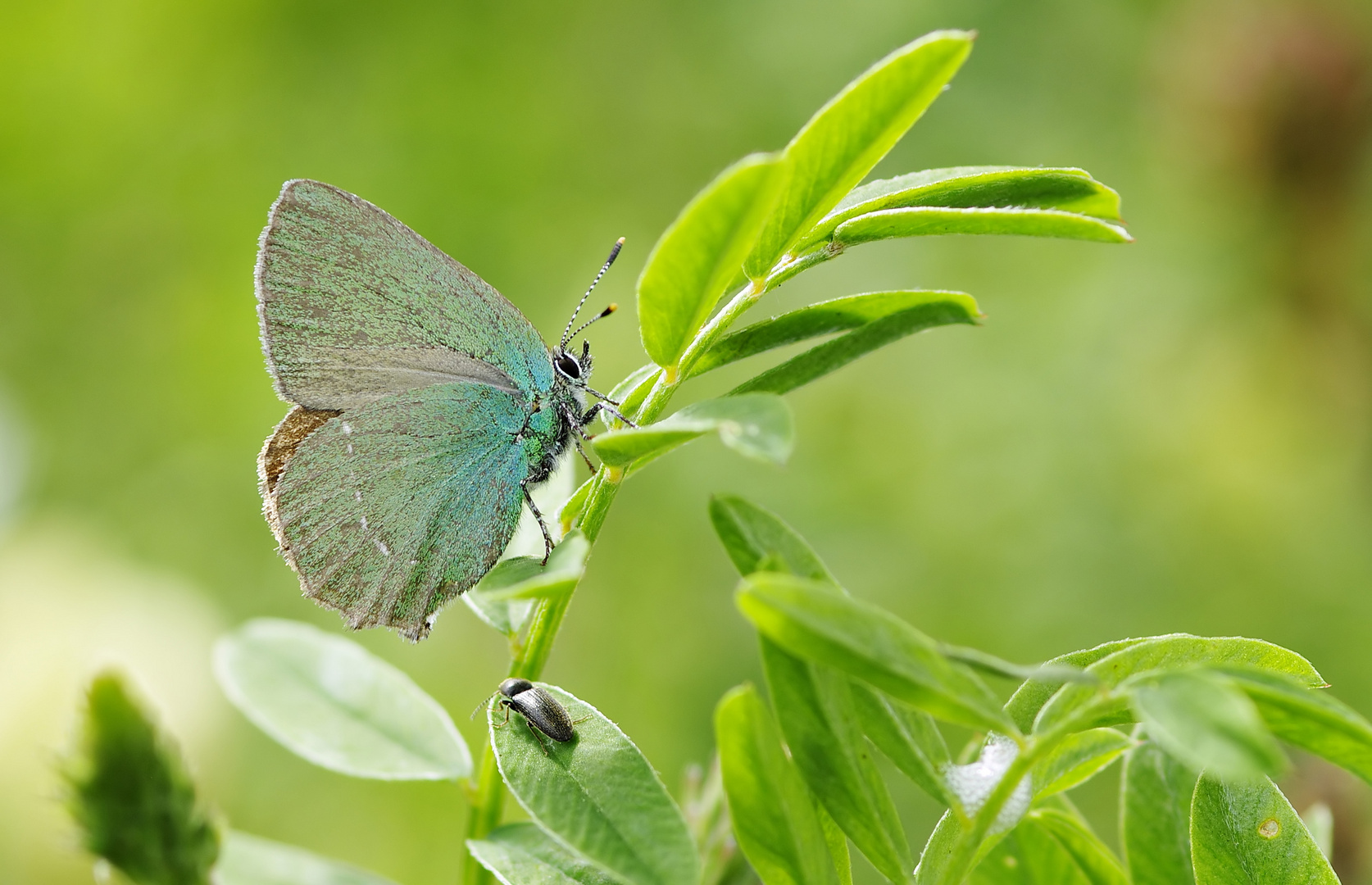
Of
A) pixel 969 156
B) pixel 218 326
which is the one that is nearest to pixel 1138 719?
pixel 969 156

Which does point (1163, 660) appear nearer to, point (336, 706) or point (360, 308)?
point (336, 706)

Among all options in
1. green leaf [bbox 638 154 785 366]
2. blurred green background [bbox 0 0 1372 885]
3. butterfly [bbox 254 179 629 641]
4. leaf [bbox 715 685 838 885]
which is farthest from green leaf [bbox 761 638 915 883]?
blurred green background [bbox 0 0 1372 885]

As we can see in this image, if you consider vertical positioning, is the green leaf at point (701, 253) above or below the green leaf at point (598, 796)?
above

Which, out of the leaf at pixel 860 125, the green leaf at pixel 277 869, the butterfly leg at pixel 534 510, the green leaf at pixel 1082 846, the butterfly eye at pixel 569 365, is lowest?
the green leaf at pixel 277 869

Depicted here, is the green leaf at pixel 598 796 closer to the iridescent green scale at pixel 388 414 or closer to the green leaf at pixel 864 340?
the green leaf at pixel 864 340

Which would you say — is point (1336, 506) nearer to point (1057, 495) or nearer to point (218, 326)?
point (1057, 495)

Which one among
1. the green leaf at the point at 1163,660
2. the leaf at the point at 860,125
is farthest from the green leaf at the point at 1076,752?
the leaf at the point at 860,125
